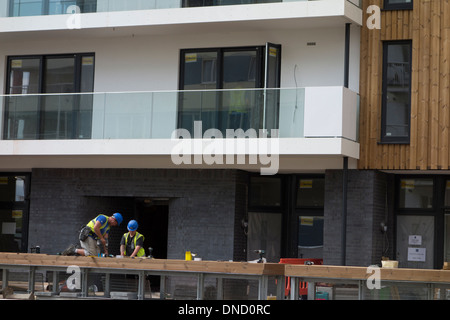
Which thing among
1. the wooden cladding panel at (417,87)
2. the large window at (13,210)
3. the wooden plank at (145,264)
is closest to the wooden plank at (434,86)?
the wooden cladding panel at (417,87)

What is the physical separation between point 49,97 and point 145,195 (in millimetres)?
3532

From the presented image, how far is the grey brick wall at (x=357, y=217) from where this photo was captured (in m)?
23.9

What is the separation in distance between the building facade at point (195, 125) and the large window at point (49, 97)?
0.04 m

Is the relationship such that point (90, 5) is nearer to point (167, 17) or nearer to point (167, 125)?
point (167, 17)

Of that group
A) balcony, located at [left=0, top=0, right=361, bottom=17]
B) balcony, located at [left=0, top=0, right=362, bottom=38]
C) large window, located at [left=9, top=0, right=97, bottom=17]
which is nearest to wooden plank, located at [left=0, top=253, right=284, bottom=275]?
balcony, located at [left=0, top=0, right=362, bottom=38]

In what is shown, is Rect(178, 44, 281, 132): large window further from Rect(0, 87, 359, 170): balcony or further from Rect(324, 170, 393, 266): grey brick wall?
Rect(324, 170, 393, 266): grey brick wall

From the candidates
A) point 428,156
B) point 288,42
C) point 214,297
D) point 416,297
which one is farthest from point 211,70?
point 416,297

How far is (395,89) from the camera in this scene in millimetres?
24078

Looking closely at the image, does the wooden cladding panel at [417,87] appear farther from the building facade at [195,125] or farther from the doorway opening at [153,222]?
the doorway opening at [153,222]

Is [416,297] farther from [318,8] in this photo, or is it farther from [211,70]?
[211,70]

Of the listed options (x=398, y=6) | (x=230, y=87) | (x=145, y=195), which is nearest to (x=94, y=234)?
(x=145, y=195)

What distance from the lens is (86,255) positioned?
22.2 m

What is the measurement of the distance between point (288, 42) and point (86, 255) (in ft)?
24.1

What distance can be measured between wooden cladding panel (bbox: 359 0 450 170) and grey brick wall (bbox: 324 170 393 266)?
0.52m
